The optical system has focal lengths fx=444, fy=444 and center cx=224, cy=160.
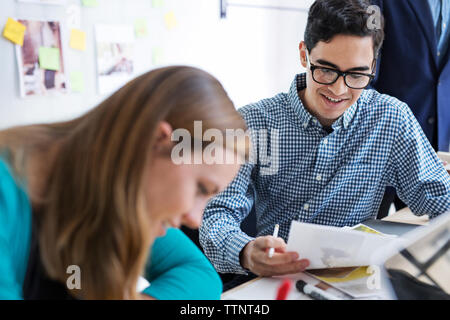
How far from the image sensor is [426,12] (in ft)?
6.22

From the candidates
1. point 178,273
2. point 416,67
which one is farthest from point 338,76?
point 416,67

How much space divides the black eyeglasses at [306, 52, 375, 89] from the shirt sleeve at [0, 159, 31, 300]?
85cm

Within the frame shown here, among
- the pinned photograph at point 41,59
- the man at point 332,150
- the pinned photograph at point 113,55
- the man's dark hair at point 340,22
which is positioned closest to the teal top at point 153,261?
the man at point 332,150

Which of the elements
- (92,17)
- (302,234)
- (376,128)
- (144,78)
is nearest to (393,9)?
(376,128)

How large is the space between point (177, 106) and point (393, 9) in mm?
1676

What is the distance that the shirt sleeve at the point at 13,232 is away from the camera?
0.59 meters

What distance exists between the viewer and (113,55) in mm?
2061

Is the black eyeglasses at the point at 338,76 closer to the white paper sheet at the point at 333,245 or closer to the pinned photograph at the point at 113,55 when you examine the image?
the white paper sheet at the point at 333,245

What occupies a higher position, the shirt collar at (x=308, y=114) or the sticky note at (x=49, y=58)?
the sticky note at (x=49, y=58)

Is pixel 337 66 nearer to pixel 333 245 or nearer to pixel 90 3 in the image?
pixel 333 245

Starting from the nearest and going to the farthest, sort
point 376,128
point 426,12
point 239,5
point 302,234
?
point 302,234, point 376,128, point 426,12, point 239,5

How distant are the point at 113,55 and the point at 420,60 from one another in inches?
54.2

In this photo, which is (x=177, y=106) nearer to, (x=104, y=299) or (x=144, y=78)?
(x=144, y=78)

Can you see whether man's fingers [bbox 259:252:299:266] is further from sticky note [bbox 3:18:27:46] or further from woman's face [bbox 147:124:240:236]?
sticky note [bbox 3:18:27:46]
